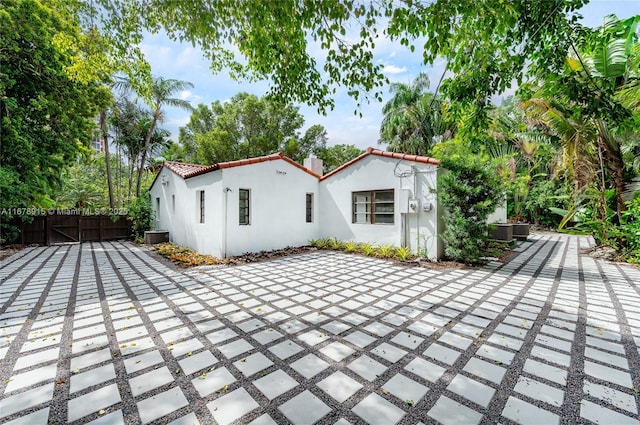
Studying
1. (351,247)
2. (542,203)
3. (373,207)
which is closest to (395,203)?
(373,207)

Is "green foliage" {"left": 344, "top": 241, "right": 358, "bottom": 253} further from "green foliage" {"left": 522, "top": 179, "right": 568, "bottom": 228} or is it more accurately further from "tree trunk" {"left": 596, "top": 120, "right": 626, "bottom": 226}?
"green foliage" {"left": 522, "top": 179, "right": 568, "bottom": 228}

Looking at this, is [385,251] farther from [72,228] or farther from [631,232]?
[72,228]

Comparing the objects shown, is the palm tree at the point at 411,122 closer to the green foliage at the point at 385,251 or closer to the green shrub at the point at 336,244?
the green shrub at the point at 336,244

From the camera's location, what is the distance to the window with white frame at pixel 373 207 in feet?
27.8

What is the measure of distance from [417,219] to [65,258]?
1086 centimetres

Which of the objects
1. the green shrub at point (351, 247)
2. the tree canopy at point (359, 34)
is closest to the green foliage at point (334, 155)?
the green shrub at point (351, 247)

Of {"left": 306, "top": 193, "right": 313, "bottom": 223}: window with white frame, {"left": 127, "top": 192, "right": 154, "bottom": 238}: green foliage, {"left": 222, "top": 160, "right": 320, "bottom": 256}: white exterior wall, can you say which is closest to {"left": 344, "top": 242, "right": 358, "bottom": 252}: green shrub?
{"left": 222, "top": 160, "right": 320, "bottom": 256}: white exterior wall

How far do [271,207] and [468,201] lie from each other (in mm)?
5921

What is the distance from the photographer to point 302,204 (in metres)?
10.1

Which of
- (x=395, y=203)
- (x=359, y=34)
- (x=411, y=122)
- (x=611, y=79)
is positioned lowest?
(x=395, y=203)

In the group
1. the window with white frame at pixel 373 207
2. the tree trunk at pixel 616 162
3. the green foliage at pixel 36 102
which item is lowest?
the window with white frame at pixel 373 207

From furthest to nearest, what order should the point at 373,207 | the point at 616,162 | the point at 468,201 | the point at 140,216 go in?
1. the point at 140,216
2. the point at 373,207
3. the point at 616,162
4. the point at 468,201

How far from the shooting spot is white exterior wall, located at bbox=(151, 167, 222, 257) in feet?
26.5

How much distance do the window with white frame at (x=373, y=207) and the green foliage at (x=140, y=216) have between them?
1027 centimetres
